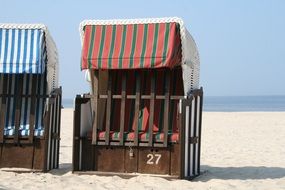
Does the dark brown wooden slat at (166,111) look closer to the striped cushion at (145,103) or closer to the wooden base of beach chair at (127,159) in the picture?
the wooden base of beach chair at (127,159)

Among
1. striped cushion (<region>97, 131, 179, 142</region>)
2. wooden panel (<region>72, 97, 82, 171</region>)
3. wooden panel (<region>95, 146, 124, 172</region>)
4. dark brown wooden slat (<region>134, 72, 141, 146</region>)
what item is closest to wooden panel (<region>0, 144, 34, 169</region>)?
wooden panel (<region>72, 97, 82, 171</region>)

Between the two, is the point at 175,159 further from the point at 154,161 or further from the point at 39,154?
the point at 39,154

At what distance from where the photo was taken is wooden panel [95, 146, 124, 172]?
319 inches

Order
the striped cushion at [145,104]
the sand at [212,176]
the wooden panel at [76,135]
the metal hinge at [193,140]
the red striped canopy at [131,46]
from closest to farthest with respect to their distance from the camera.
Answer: the sand at [212,176] < the red striped canopy at [131,46] < the metal hinge at [193,140] < the wooden panel at [76,135] < the striped cushion at [145,104]

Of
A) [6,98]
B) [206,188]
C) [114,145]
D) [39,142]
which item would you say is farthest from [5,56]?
[206,188]

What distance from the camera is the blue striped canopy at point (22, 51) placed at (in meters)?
8.20

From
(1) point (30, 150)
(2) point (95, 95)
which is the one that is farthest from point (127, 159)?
(1) point (30, 150)

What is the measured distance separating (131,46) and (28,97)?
6.41 feet

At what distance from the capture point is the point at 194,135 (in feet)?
27.2

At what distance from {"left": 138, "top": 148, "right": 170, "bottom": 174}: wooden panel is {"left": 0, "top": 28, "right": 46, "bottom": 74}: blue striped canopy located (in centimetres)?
201

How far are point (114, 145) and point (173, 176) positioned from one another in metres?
0.99

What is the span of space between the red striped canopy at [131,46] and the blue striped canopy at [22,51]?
71cm

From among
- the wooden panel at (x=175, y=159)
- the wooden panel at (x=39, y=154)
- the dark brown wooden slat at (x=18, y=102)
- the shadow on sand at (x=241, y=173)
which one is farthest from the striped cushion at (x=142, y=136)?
the dark brown wooden slat at (x=18, y=102)

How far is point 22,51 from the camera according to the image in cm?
833
